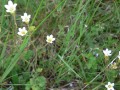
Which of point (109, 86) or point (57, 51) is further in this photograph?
point (57, 51)

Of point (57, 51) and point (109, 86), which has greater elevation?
point (57, 51)

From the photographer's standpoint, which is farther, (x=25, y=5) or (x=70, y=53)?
(x=25, y=5)

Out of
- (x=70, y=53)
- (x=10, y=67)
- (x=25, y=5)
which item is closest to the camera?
(x=10, y=67)

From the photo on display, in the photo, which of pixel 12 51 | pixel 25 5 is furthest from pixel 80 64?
pixel 25 5

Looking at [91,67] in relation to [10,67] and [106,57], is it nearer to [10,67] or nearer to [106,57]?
[106,57]

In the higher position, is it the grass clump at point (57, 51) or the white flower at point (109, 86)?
the grass clump at point (57, 51)

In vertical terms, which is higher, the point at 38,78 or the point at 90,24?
the point at 90,24

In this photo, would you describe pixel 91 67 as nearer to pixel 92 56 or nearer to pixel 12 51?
pixel 92 56

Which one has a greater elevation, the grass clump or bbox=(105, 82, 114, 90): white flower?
the grass clump

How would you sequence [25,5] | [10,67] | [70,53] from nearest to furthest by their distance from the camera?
1. [10,67]
2. [70,53]
3. [25,5]

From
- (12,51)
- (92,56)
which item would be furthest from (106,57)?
(12,51)

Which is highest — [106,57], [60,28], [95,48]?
[60,28]
